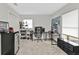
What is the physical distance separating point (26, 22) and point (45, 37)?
2533 millimetres

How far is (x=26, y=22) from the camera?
11812mm

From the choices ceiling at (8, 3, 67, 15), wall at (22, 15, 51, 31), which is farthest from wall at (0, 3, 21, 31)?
wall at (22, 15, 51, 31)

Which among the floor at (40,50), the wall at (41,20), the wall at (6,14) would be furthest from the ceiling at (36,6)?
the wall at (41,20)

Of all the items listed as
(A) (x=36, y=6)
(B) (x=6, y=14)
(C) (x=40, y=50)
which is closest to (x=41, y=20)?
(A) (x=36, y=6)

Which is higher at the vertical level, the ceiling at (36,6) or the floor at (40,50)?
the ceiling at (36,6)

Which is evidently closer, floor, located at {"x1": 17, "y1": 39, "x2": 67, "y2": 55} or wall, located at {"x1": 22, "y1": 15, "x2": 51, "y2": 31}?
floor, located at {"x1": 17, "y1": 39, "x2": 67, "y2": 55}

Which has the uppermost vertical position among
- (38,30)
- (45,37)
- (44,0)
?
(44,0)

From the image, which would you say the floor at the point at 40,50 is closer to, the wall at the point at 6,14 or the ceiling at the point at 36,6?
the wall at the point at 6,14

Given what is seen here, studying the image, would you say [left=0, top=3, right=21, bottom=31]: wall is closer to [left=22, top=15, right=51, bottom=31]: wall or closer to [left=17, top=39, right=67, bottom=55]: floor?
[left=17, top=39, right=67, bottom=55]: floor

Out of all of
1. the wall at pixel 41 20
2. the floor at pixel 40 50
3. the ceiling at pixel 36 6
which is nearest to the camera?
the floor at pixel 40 50

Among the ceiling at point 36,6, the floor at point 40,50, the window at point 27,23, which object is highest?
the ceiling at point 36,6
